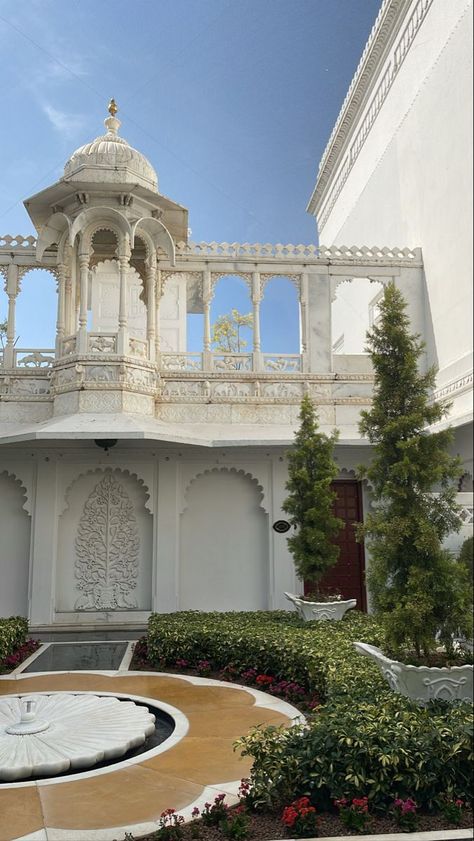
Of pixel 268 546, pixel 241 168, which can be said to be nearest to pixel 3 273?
pixel 268 546

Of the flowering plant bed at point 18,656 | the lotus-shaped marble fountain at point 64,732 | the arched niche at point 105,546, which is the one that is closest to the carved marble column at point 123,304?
the arched niche at point 105,546

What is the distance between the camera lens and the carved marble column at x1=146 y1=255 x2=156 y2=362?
9844 mm

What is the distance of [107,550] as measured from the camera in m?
9.77

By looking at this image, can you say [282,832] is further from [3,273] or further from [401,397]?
[3,273]

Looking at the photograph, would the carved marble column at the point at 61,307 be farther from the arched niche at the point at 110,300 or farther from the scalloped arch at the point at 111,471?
the arched niche at the point at 110,300

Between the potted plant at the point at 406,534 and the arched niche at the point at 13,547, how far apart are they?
7.11 meters

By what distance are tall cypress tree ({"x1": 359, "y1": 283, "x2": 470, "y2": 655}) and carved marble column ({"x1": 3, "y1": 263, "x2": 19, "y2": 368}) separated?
24.3 feet

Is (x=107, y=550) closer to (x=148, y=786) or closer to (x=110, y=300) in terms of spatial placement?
(x=110, y=300)

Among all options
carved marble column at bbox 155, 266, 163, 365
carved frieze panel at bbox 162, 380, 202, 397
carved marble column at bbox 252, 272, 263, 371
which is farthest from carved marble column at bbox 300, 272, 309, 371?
carved marble column at bbox 155, 266, 163, 365

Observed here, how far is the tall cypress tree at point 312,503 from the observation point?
7445mm

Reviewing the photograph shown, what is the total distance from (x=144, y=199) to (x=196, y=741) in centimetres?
773

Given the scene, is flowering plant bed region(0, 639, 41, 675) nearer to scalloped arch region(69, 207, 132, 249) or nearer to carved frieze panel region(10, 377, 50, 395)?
carved frieze panel region(10, 377, 50, 395)

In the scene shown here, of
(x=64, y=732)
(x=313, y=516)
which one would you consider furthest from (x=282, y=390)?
(x=64, y=732)

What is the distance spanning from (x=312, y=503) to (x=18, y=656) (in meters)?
3.77
